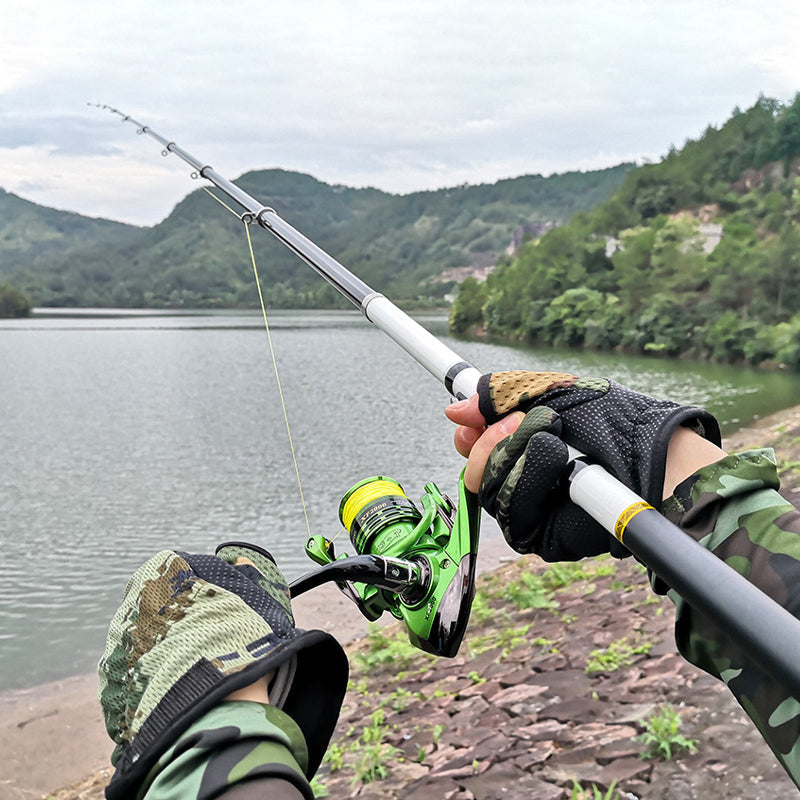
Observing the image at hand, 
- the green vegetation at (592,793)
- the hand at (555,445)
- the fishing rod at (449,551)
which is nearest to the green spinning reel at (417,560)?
the fishing rod at (449,551)

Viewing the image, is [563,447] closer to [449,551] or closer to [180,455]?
[449,551]

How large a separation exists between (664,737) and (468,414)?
245 centimetres

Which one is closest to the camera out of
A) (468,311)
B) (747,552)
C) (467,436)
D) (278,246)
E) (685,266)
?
(747,552)

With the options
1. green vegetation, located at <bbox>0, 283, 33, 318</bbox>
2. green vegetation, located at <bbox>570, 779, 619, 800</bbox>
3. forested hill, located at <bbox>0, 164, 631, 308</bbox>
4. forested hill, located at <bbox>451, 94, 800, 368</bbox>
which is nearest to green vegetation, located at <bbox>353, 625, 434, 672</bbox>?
green vegetation, located at <bbox>570, 779, 619, 800</bbox>

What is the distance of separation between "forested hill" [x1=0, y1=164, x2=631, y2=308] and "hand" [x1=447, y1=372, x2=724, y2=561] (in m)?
42.9

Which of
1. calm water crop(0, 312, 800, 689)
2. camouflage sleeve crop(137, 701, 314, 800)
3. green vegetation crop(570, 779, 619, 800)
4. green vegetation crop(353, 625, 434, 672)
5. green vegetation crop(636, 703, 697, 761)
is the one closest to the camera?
camouflage sleeve crop(137, 701, 314, 800)

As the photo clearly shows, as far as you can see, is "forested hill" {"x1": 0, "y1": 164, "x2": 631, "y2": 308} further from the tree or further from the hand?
the hand

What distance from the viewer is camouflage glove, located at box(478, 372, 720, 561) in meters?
1.44

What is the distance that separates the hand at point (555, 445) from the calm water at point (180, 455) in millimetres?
6413

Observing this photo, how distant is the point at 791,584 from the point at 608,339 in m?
44.4

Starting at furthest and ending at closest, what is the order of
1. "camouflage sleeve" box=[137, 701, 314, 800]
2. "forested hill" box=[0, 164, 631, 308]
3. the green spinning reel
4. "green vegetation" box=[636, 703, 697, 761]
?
"forested hill" box=[0, 164, 631, 308], "green vegetation" box=[636, 703, 697, 761], the green spinning reel, "camouflage sleeve" box=[137, 701, 314, 800]

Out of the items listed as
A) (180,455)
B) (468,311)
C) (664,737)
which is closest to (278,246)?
(468,311)

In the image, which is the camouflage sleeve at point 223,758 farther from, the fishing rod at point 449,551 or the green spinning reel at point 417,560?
the green spinning reel at point 417,560

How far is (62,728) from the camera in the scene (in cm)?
573
